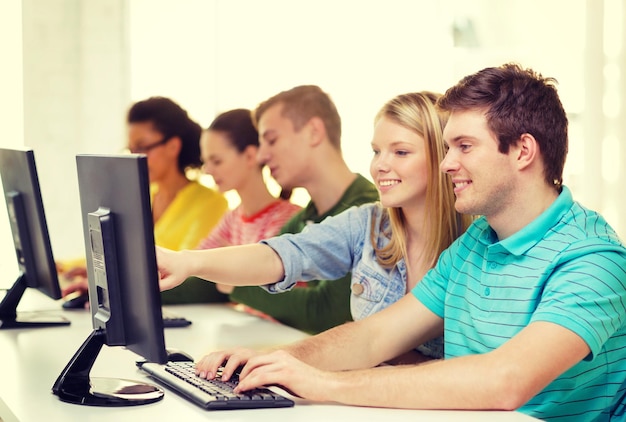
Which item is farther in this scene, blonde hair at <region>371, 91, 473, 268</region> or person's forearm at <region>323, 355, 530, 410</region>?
blonde hair at <region>371, 91, 473, 268</region>

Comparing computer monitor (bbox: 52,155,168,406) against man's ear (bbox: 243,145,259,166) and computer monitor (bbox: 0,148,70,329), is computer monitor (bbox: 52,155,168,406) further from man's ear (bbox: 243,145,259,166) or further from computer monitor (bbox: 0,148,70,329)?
man's ear (bbox: 243,145,259,166)

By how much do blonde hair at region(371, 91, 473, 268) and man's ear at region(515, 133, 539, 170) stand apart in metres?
0.39

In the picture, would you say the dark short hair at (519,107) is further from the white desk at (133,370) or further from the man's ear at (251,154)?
the man's ear at (251,154)

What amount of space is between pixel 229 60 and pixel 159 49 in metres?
0.44

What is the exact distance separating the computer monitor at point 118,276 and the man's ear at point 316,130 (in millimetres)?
1366

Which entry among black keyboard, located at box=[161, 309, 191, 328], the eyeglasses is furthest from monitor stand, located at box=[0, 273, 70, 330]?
the eyeglasses

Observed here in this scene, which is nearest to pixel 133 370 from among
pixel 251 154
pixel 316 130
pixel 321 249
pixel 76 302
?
pixel 321 249

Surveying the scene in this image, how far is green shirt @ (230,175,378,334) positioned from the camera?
262 cm

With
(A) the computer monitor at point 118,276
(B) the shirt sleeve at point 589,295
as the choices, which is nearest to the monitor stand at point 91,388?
(A) the computer monitor at point 118,276

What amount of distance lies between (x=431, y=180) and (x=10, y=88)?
356 centimetres

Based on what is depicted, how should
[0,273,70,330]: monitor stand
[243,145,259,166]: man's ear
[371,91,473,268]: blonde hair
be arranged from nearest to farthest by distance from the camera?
[371,91,473,268]: blonde hair < [0,273,70,330]: monitor stand < [243,145,259,166]: man's ear

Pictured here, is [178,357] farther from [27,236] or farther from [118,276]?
[27,236]

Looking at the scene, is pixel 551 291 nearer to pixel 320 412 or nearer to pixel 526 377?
pixel 526 377

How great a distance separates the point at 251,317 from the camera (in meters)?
2.86
